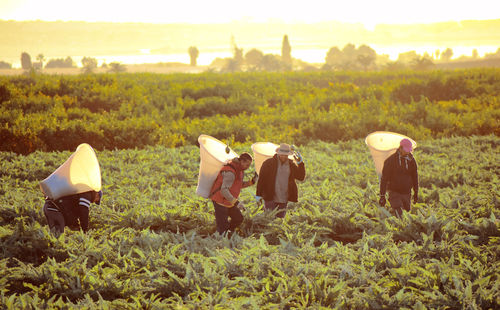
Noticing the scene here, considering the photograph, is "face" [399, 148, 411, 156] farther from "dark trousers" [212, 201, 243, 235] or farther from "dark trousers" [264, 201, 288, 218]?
"dark trousers" [212, 201, 243, 235]

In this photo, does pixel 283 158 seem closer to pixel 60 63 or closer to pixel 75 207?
pixel 75 207

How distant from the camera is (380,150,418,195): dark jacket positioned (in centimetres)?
806

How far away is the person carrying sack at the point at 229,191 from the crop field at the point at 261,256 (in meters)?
0.40

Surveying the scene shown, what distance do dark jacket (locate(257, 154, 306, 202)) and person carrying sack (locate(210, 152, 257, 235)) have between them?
46cm

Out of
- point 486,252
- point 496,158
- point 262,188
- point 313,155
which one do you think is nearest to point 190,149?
point 313,155

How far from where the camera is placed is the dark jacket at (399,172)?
26.4 ft

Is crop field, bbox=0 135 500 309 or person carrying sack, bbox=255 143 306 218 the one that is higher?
person carrying sack, bbox=255 143 306 218

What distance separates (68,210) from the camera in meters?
7.26

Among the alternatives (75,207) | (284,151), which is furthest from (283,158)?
(75,207)

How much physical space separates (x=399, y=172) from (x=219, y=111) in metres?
23.1

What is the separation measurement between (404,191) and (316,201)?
6.61 ft

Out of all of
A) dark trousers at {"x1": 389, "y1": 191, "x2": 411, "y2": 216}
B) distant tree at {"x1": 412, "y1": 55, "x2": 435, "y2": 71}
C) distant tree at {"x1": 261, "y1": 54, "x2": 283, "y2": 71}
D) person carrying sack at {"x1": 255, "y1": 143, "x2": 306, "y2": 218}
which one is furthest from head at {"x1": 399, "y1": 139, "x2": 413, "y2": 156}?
distant tree at {"x1": 261, "y1": 54, "x2": 283, "y2": 71}

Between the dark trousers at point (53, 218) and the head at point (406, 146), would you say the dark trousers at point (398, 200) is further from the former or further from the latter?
the dark trousers at point (53, 218)

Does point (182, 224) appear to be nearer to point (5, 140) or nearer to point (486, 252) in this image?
point (486, 252)
